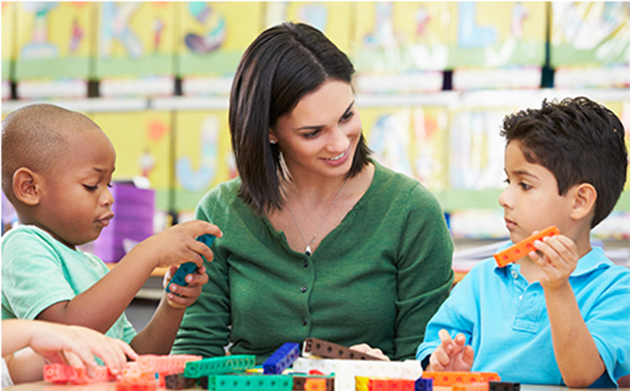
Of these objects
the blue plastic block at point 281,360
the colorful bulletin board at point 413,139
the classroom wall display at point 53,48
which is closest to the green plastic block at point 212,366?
the blue plastic block at point 281,360

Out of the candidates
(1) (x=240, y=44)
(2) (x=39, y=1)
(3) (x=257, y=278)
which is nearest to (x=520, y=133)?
(3) (x=257, y=278)

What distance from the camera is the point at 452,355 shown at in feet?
3.04

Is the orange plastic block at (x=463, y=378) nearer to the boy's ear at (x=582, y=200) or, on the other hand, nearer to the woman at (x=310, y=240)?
the boy's ear at (x=582, y=200)

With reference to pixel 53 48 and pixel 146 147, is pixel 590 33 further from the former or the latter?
pixel 53 48

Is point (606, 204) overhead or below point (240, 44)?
below

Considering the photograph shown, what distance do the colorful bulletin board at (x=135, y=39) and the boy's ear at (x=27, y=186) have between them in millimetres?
1623

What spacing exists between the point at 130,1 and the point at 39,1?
449 millimetres

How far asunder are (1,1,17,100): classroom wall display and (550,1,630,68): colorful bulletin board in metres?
2.28

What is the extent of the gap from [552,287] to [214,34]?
2.08 metres

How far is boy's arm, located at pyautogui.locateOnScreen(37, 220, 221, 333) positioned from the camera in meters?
0.93

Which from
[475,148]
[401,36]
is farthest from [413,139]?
[401,36]

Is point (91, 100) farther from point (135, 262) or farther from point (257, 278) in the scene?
point (135, 262)

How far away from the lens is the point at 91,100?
2713mm

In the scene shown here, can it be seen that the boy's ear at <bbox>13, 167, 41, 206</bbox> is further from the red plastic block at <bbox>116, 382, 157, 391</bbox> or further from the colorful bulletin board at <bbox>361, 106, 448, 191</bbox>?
the colorful bulletin board at <bbox>361, 106, 448, 191</bbox>
